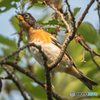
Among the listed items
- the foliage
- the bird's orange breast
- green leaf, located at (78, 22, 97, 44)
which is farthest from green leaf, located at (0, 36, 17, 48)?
green leaf, located at (78, 22, 97, 44)

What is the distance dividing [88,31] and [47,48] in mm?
1036

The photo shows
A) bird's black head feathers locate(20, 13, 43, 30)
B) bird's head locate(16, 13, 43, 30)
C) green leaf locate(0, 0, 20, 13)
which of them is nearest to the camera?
green leaf locate(0, 0, 20, 13)

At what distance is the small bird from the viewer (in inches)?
157

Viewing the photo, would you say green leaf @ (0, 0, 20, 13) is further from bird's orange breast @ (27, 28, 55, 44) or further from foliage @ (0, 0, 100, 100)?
bird's orange breast @ (27, 28, 55, 44)

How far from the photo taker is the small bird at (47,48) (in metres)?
3.99

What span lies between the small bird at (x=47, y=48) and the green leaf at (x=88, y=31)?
62 centimetres

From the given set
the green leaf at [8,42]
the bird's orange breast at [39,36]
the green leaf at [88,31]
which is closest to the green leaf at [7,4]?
the bird's orange breast at [39,36]

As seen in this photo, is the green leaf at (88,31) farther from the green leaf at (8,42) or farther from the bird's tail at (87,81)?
the green leaf at (8,42)

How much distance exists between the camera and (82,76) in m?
4.46

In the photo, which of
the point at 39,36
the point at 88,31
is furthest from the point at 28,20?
the point at 88,31

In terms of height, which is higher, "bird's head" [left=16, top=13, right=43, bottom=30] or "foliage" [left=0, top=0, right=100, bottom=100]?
"bird's head" [left=16, top=13, right=43, bottom=30]

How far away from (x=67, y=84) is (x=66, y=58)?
1052 mm

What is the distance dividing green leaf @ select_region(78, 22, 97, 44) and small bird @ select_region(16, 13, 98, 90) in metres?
0.62

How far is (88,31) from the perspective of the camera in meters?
4.24
